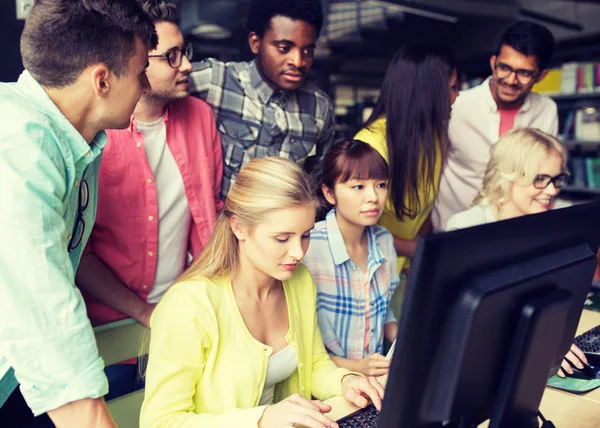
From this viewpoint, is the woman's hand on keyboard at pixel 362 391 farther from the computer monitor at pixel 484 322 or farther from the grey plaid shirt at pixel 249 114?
the grey plaid shirt at pixel 249 114

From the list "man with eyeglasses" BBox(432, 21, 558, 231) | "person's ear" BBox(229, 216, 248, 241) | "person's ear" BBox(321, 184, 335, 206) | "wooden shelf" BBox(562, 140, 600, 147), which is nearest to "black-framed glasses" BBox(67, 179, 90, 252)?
"person's ear" BBox(229, 216, 248, 241)

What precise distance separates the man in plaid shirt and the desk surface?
98 centimetres

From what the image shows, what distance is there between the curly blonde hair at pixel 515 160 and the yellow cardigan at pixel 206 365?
1154 millimetres

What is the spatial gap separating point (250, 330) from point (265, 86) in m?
1.04

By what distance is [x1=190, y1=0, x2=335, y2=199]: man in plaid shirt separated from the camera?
204cm

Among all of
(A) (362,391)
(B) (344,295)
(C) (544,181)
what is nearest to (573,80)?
(C) (544,181)

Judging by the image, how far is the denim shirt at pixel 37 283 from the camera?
0.88 metres

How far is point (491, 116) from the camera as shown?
2.70 meters

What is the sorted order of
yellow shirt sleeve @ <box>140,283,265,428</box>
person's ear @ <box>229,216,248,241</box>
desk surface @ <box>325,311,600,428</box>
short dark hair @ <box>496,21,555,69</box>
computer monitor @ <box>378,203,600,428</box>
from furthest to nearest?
short dark hair @ <box>496,21,555,69</box> < person's ear @ <box>229,216,248,241</box> < desk surface @ <box>325,311,600,428</box> < yellow shirt sleeve @ <box>140,283,265,428</box> < computer monitor @ <box>378,203,600,428</box>

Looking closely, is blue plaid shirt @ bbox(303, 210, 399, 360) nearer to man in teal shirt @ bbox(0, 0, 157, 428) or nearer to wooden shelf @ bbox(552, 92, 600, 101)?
man in teal shirt @ bbox(0, 0, 157, 428)

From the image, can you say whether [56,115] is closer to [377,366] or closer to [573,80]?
[377,366]

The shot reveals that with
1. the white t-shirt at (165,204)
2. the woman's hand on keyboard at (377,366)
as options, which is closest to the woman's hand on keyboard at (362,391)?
the woman's hand on keyboard at (377,366)

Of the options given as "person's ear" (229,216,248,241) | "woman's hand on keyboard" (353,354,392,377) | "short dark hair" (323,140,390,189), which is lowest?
"woman's hand on keyboard" (353,354,392,377)

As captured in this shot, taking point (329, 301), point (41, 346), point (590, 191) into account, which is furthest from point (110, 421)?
point (590, 191)
